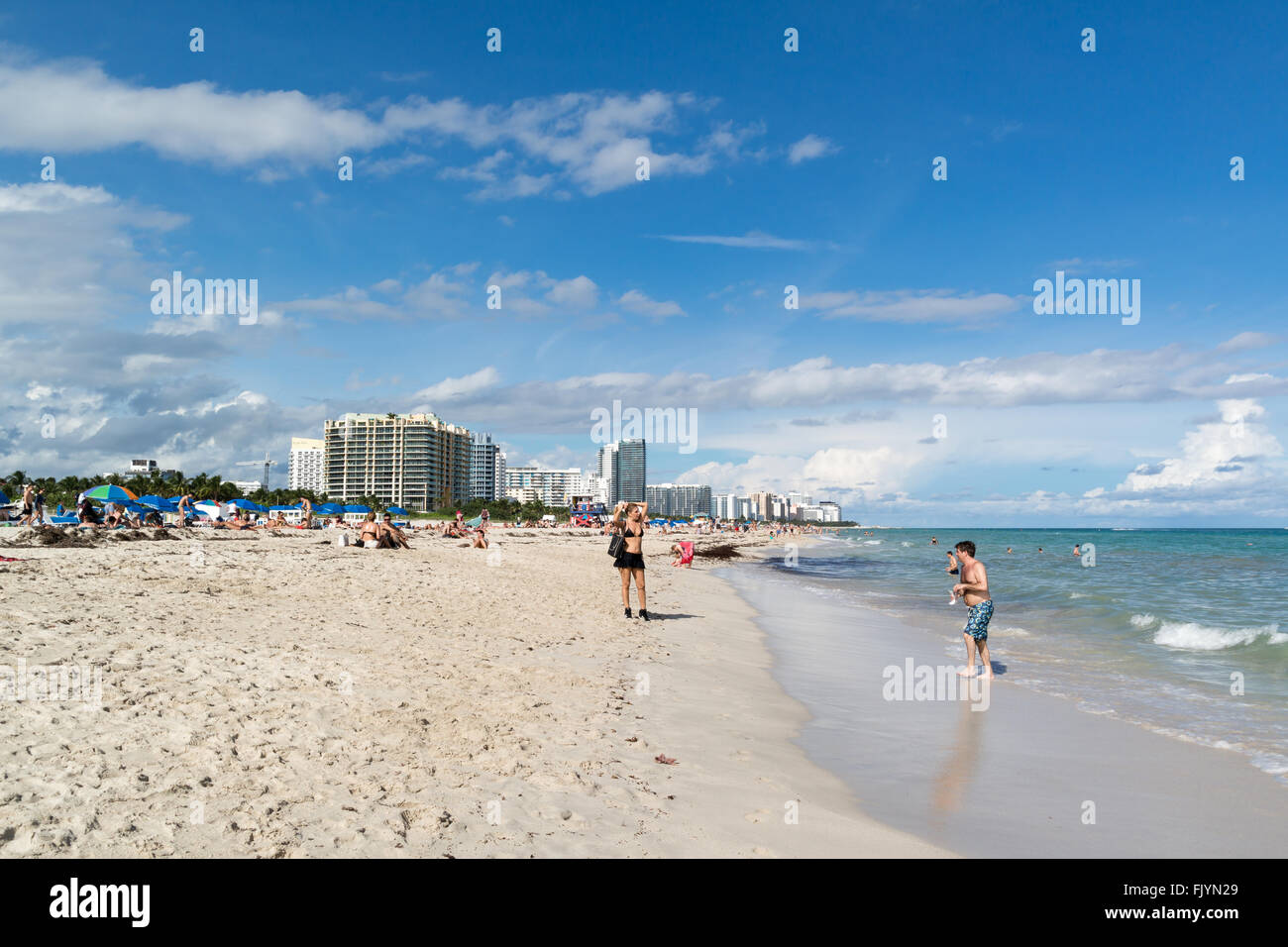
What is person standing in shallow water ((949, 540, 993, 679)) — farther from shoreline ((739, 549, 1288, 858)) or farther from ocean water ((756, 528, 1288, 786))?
ocean water ((756, 528, 1288, 786))

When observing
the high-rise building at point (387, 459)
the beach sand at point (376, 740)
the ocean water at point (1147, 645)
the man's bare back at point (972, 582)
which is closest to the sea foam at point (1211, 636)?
the ocean water at point (1147, 645)

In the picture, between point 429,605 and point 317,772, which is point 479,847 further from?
point 429,605

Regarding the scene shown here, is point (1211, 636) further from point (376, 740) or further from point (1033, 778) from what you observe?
point (376, 740)

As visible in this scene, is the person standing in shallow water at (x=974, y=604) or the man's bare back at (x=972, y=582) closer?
the person standing in shallow water at (x=974, y=604)

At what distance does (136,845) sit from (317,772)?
129 cm

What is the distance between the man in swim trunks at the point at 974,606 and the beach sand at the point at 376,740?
3246mm

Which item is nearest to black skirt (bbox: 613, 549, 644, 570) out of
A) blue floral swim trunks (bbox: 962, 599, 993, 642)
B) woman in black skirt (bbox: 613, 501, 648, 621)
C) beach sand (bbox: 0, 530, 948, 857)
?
woman in black skirt (bbox: 613, 501, 648, 621)

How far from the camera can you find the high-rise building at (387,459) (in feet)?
588

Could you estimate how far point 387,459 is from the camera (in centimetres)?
18062

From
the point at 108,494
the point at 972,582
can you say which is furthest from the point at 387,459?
the point at 972,582

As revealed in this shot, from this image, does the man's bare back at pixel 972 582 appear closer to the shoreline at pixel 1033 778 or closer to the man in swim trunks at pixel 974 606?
the man in swim trunks at pixel 974 606
